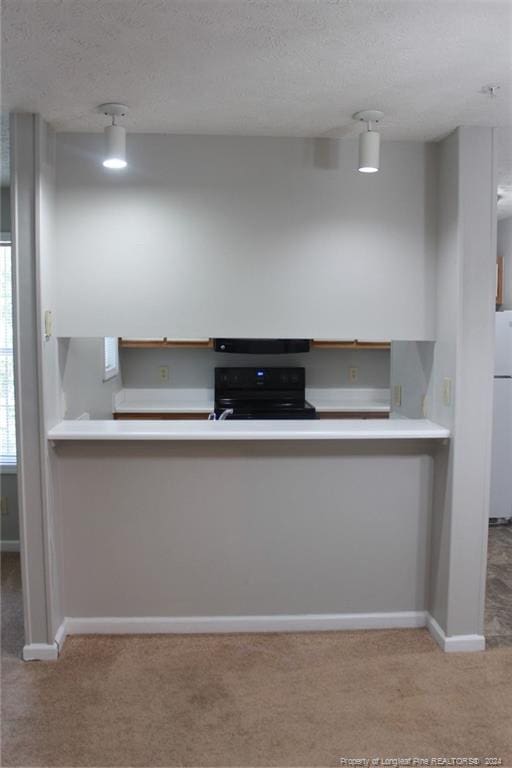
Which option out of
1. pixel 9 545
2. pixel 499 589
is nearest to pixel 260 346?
pixel 9 545

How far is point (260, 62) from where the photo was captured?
2121 millimetres

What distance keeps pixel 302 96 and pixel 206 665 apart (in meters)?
2.40

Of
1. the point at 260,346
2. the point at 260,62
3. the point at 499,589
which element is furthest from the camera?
the point at 260,346

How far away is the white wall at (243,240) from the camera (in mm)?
2994

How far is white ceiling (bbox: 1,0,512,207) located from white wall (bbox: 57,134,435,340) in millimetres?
181

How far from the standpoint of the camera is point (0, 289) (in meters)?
4.16

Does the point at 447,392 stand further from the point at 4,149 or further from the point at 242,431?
the point at 4,149

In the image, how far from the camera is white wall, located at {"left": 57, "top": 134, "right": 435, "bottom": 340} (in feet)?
9.82

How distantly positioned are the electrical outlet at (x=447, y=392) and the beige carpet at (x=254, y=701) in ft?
3.73

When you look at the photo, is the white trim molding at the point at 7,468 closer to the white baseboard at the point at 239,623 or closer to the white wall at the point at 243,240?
the white baseboard at the point at 239,623

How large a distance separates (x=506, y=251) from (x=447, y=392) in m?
2.64

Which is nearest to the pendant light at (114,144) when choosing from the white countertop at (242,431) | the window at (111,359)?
the white countertop at (242,431)

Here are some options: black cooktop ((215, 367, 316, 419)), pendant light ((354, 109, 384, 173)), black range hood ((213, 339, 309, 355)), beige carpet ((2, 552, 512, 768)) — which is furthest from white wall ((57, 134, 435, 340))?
black cooktop ((215, 367, 316, 419))

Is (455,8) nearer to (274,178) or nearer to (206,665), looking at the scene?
(274,178)
